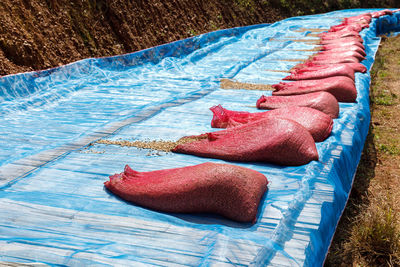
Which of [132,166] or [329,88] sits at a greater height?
[132,166]

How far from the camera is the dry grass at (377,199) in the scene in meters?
2.15

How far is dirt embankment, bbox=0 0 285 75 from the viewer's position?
4.61 meters

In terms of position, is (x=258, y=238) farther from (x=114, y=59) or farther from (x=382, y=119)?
(x=114, y=59)

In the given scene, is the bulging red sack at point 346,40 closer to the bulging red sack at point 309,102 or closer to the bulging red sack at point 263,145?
the bulging red sack at point 309,102

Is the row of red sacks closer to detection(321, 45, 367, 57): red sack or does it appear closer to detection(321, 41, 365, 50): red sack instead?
detection(321, 45, 367, 57): red sack

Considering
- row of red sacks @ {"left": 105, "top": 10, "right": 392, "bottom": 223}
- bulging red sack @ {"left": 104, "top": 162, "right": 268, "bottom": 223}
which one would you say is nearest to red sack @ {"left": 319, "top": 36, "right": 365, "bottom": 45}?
row of red sacks @ {"left": 105, "top": 10, "right": 392, "bottom": 223}

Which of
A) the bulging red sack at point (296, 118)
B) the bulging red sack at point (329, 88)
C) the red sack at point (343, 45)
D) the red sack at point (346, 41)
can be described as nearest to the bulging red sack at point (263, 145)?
the bulging red sack at point (296, 118)

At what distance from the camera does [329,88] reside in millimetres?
3689

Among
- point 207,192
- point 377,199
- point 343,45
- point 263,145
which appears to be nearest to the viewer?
point 207,192

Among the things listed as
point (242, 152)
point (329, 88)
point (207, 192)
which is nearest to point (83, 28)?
point (329, 88)

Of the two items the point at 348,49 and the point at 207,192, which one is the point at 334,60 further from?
the point at 207,192

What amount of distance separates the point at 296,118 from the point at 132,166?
4.25 feet

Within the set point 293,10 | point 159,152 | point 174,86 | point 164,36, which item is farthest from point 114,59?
point 293,10

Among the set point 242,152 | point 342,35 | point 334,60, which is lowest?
point 342,35
